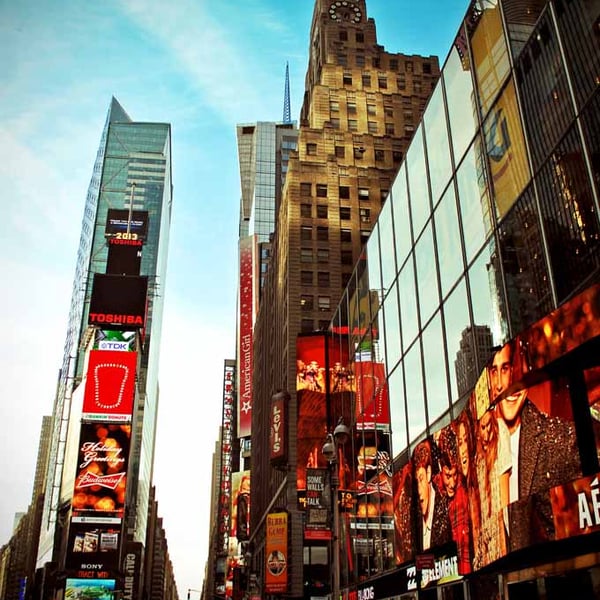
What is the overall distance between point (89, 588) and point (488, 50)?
84924 mm

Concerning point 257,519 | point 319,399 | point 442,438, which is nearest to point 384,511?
point 442,438

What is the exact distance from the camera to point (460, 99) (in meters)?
22.0

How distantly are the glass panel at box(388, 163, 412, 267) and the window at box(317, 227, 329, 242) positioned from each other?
47.0 meters

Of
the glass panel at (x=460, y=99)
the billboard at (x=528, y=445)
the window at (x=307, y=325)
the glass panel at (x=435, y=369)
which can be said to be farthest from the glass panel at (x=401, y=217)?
the window at (x=307, y=325)

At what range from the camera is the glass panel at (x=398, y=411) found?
2659 centimetres

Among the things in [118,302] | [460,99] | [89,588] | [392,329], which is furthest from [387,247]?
[118,302]

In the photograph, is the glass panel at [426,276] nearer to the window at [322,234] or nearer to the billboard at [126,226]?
Result: the window at [322,234]

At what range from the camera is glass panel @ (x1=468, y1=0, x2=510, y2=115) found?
19.0 metres

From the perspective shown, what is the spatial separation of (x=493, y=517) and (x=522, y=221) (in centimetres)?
703

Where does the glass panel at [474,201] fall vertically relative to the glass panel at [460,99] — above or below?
below

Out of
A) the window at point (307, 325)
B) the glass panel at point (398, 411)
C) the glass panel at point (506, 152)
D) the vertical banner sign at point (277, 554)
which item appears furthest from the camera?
the window at point (307, 325)

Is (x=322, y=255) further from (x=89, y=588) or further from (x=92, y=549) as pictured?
(x=89, y=588)

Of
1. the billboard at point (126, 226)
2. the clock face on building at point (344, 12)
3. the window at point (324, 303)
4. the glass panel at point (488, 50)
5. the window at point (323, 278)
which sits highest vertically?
the clock face on building at point (344, 12)

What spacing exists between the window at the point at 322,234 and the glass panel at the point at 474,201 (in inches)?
2182
